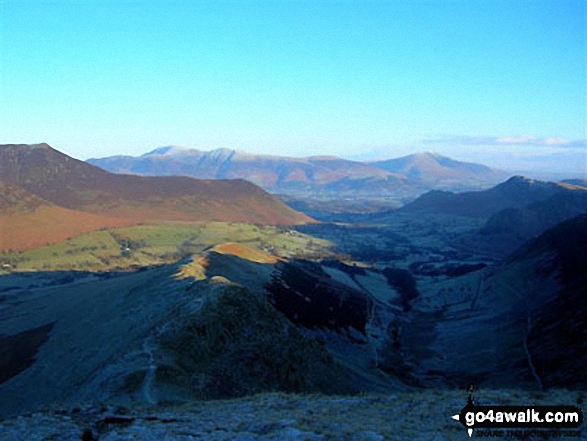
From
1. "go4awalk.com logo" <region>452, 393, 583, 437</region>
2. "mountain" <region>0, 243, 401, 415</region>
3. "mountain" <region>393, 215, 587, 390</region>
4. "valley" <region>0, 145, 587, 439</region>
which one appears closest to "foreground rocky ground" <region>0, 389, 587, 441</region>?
"valley" <region>0, 145, 587, 439</region>

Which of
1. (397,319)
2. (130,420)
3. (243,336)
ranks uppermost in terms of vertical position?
(130,420)

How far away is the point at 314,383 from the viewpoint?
5750 cm

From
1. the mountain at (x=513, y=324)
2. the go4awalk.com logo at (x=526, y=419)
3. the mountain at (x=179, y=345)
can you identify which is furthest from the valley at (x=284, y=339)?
the go4awalk.com logo at (x=526, y=419)

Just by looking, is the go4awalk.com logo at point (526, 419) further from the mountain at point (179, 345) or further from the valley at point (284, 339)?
the mountain at point (179, 345)

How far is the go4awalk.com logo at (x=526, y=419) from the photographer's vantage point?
896 inches

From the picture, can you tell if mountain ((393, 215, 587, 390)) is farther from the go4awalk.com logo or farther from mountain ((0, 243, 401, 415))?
the go4awalk.com logo

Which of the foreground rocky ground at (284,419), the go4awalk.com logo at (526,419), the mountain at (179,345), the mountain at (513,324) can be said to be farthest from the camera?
the mountain at (513,324)

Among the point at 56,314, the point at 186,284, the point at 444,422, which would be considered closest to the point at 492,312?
the point at 186,284

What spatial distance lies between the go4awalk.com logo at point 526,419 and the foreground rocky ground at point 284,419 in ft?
1.92

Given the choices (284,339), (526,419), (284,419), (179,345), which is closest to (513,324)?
(284,339)

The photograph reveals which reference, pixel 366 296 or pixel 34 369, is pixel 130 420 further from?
pixel 366 296

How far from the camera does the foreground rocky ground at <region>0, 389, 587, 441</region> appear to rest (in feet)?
76.1

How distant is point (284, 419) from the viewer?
25938 millimetres

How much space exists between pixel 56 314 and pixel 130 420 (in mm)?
86772
